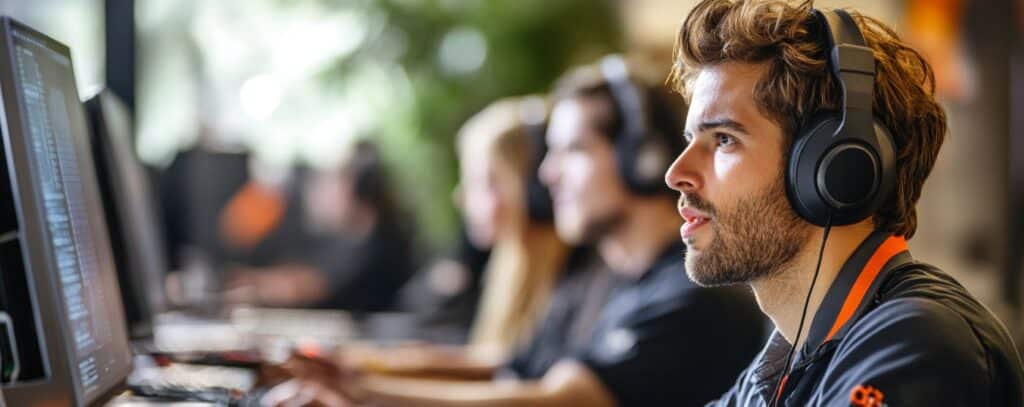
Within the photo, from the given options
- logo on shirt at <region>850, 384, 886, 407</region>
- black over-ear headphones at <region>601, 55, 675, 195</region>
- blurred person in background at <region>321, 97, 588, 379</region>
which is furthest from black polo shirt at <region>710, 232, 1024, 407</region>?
blurred person in background at <region>321, 97, 588, 379</region>

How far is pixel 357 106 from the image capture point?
15.7ft

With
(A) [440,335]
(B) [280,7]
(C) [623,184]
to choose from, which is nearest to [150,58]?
(B) [280,7]

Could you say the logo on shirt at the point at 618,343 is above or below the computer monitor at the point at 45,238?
below

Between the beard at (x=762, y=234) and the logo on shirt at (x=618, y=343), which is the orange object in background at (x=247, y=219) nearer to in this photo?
the logo on shirt at (x=618, y=343)

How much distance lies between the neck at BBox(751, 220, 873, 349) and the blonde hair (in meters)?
1.53

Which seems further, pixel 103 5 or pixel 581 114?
pixel 103 5

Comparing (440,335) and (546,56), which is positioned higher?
(546,56)

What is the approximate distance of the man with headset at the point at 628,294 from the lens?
69.2 inches

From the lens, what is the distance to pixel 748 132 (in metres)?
1.02

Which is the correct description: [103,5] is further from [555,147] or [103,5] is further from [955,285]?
[955,285]

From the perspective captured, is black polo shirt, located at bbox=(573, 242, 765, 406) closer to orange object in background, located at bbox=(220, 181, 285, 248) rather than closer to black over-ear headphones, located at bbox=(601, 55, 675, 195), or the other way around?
black over-ear headphones, located at bbox=(601, 55, 675, 195)

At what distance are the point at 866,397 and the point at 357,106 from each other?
4.08m

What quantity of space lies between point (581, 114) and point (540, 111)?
776 millimetres

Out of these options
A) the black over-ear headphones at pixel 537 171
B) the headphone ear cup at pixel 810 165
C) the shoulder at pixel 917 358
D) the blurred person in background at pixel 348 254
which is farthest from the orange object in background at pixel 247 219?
the shoulder at pixel 917 358
